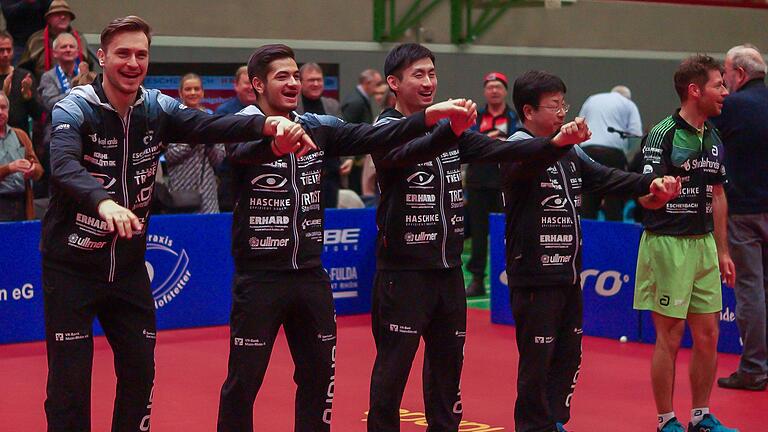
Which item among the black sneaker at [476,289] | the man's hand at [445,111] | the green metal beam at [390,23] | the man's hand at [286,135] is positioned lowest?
the black sneaker at [476,289]

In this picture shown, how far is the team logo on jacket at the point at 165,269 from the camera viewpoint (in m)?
9.75

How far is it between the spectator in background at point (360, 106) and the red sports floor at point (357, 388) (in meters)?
3.80

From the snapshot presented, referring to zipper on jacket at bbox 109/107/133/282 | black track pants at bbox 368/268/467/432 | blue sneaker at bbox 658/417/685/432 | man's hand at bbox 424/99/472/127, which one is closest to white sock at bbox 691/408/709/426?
blue sneaker at bbox 658/417/685/432

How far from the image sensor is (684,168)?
6281 mm

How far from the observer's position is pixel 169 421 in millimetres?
6844

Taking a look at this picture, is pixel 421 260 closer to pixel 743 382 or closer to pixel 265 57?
pixel 265 57

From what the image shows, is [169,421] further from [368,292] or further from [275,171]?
[368,292]

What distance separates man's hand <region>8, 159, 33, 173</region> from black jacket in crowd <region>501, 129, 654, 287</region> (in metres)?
4.78

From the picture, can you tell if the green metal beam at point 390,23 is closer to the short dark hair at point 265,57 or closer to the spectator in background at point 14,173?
the spectator in background at point 14,173

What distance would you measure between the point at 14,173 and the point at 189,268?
163 centimetres

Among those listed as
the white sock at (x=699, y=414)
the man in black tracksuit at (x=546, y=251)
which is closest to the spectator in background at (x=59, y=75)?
the man in black tracksuit at (x=546, y=251)

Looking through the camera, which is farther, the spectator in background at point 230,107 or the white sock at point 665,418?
the spectator in background at point 230,107

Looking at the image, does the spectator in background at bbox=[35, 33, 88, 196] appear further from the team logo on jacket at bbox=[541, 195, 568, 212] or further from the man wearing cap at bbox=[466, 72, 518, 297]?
the team logo on jacket at bbox=[541, 195, 568, 212]

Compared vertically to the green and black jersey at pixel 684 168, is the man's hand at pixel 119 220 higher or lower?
lower
